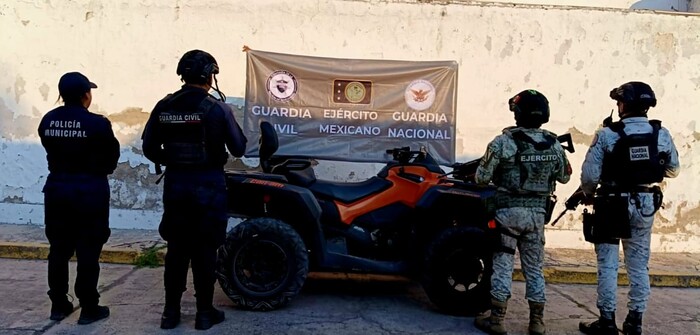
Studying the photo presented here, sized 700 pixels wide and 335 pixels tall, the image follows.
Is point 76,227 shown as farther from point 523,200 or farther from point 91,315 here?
point 523,200

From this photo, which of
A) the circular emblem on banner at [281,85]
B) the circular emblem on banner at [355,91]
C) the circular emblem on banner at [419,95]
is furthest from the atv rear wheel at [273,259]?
the circular emblem on banner at [419,95]

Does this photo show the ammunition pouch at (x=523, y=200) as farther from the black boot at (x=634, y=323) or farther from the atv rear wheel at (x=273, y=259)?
the atv rear wheel at (x=273, y=259)

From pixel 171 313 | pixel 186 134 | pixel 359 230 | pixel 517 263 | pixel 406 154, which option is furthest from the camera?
pixel 517 263

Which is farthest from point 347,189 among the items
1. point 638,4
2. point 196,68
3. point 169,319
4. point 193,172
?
point 638,4

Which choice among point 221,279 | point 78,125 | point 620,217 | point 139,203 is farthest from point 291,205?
point 139,203

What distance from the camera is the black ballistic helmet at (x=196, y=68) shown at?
418cm

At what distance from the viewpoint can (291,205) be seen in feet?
15.6

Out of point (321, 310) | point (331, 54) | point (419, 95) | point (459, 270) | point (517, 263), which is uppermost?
point (331, 54)

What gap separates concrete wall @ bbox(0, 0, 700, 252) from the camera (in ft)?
23.7

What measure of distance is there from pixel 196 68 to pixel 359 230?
1.87 meters

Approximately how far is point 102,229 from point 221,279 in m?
0.96

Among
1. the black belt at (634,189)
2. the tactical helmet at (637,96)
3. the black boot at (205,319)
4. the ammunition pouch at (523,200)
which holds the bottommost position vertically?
the black boot at (205,319)

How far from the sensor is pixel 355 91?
7285mm

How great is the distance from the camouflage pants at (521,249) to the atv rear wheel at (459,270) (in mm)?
346
